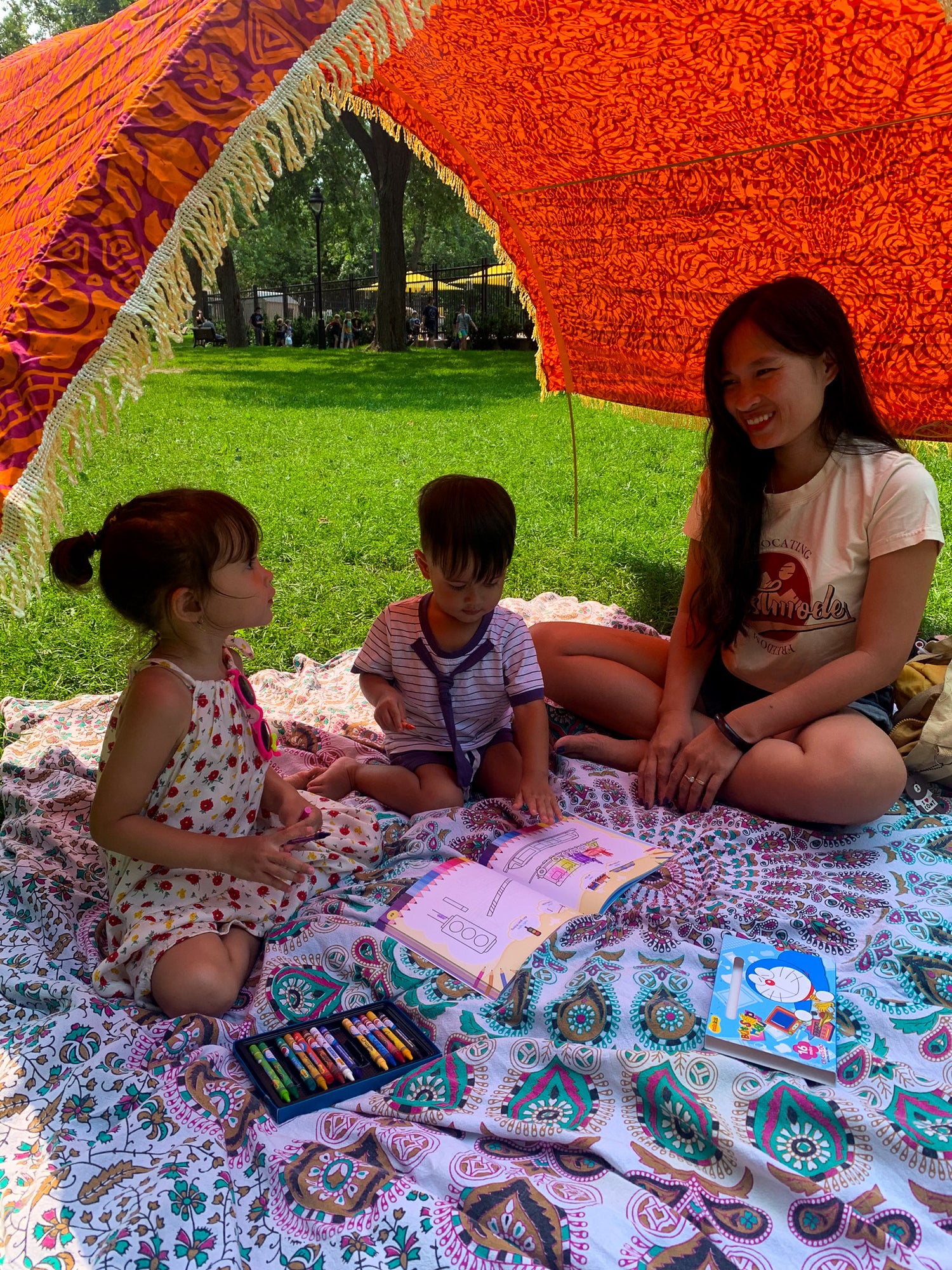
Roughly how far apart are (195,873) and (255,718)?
0.39 m

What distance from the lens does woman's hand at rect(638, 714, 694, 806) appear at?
113 inches

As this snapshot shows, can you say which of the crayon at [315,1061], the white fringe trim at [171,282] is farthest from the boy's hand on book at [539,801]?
the white fringe trim at [171,282]

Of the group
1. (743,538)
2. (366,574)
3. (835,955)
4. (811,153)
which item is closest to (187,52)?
(743,538)

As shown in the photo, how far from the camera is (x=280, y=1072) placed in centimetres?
182

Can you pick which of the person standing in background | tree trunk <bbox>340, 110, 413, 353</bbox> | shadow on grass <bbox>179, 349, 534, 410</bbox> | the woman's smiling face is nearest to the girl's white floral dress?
the woman's smiling face

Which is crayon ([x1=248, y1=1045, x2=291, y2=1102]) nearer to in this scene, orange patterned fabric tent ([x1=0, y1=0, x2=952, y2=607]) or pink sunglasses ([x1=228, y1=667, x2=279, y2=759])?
pink sunglasses ([x1=228, y1=667, x2=279, y2=759])

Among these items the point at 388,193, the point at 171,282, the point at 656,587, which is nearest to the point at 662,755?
the point at 171,282

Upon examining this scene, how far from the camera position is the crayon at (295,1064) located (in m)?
1.79

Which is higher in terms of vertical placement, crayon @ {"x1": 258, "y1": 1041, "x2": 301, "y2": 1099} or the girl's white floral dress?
the girl's white floral dress

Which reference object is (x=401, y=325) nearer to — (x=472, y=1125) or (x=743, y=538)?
(x=743, y=538)

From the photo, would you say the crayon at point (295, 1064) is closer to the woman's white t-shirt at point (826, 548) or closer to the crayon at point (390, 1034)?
the crayon at point (390, 1034)

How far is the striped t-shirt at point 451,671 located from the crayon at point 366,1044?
108cm

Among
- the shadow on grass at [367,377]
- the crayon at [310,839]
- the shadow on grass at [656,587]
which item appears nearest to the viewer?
the crayon at [310,839]

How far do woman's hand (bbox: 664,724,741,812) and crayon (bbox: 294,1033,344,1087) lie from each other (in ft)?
4.37
